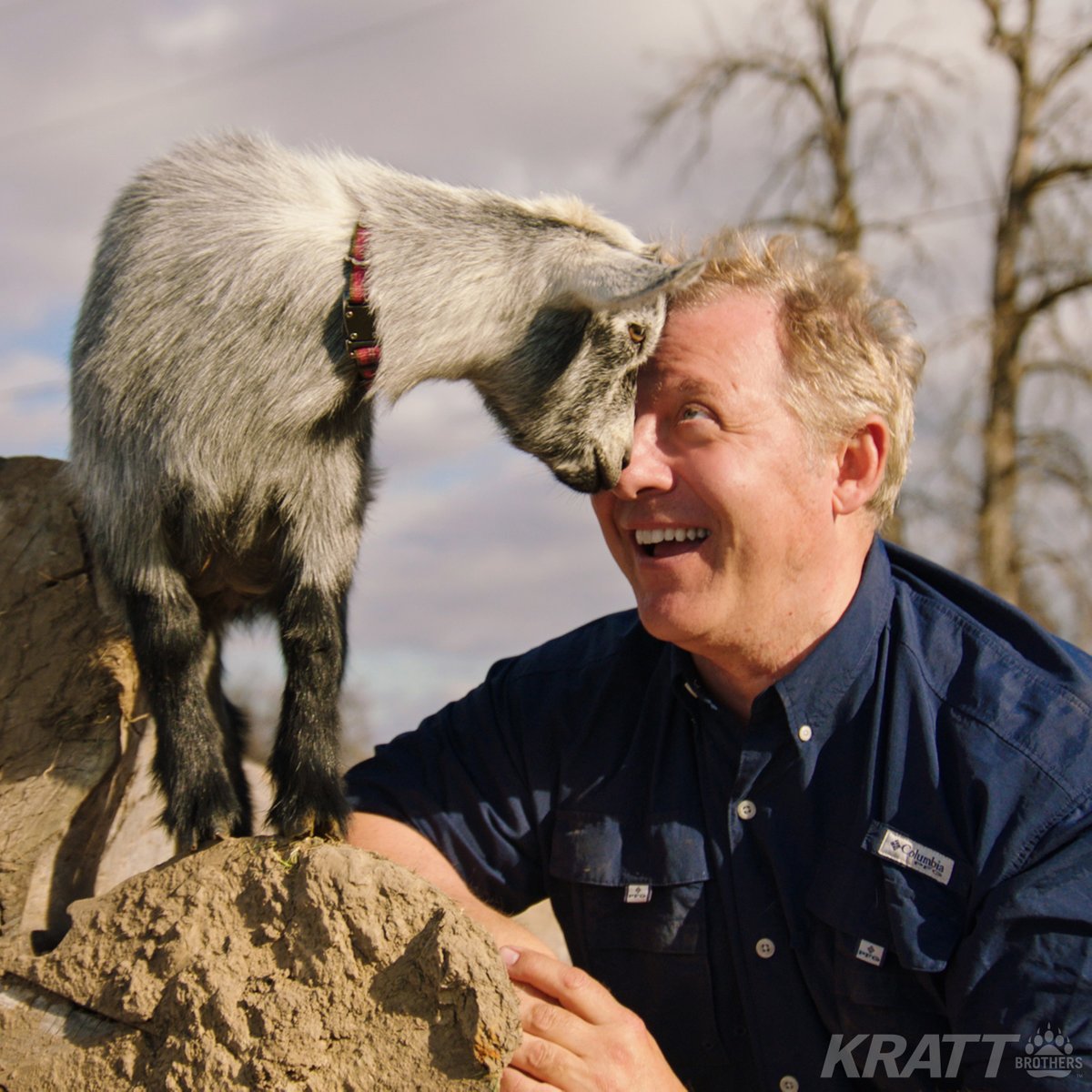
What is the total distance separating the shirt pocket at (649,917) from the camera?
272cm

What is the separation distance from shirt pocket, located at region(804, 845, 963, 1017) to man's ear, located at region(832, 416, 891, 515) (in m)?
0.80

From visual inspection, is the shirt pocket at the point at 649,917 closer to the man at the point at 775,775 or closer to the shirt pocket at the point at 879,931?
the man at the point at 775,775

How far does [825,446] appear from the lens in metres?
2.88

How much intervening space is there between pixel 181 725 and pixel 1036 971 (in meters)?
1.84

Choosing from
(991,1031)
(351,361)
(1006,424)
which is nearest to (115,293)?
(351,361)

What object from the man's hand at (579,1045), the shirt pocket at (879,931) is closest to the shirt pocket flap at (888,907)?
the shirt pocket at (879,931)

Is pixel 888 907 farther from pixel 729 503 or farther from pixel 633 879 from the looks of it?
pixel 729 503

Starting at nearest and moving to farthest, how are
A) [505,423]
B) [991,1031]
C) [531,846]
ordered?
1. [991,1031]
2. [531,846]
3. [505,423]

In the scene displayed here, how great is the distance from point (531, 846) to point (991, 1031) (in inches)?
43.9

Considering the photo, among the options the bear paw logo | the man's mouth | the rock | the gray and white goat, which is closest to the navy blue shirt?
the bear paw logo

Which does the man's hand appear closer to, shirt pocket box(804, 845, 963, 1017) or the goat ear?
shirt pocket box(804, 845, 963, 1017)

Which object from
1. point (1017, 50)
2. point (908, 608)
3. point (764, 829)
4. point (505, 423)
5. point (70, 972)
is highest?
point (1017, 50)

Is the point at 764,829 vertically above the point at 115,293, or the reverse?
the point at 115,293

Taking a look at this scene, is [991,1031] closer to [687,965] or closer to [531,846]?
[687,965]
